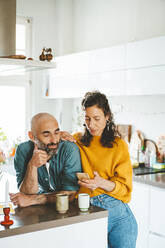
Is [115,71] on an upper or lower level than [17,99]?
upper

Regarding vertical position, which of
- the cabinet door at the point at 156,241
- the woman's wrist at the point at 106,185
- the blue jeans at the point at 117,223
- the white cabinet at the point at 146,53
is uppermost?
the white cabinet at the point at 146,53

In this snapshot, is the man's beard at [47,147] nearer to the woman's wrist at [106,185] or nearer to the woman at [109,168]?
the woman at [109,168]

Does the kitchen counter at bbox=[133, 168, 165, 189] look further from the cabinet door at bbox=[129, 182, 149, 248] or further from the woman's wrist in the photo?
the woman's wrist

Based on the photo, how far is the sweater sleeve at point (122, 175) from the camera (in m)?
2.31

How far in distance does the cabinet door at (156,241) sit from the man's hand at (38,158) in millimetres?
1631

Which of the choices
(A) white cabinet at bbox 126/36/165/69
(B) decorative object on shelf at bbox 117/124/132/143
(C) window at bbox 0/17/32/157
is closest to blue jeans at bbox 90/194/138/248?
(A) white cabinet at bbox 126/36/165/69

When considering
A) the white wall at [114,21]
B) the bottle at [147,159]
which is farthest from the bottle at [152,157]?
the white wall at [114,21]

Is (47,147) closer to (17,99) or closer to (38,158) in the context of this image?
(38,158)

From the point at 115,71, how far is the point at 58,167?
6.52 ft

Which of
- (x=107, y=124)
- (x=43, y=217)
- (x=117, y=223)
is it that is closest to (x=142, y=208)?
(x=117, y=223)

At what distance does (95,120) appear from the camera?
2398mm

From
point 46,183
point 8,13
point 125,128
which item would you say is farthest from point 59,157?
point 125,128

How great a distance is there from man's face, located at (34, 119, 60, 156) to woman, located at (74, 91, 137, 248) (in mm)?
220

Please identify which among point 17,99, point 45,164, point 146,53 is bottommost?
point 45,164
